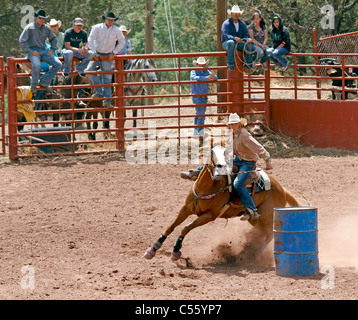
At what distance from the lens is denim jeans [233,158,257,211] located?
8172 millimetres

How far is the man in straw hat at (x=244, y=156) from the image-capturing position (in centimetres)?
815

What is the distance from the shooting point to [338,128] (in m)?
14.5

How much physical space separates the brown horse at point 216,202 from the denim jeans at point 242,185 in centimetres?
11

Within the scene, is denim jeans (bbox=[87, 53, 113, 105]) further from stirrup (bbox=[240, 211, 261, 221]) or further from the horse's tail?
stirrup (bbox=[240, 211, 261, 221])

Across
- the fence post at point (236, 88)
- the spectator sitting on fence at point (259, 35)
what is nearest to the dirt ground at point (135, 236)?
the fence post at point (236, 88)

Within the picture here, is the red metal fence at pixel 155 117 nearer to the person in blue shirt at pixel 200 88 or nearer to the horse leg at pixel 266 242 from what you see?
the person in blue shirt at pixel 200 88

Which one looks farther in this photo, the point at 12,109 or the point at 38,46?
the point at 12,109

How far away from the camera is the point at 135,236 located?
31.0 feet

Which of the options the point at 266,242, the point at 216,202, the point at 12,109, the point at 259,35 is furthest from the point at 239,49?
the point at 216,202

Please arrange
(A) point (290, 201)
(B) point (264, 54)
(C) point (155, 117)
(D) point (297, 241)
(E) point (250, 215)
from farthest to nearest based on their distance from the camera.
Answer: (B) point (264, 54) → (C) point (155, 117) → (A) point (290, 201) → (E) point (250, 215) → (D) point (297, 241)

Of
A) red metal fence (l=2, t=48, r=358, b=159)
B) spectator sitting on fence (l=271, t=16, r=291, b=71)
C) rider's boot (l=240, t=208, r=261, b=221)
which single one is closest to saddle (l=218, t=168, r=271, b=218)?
rider's boot (l=240, t=208, r=261, b=221)

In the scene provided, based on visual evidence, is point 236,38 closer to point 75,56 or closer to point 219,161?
point 75,56

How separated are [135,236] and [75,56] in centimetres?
543
